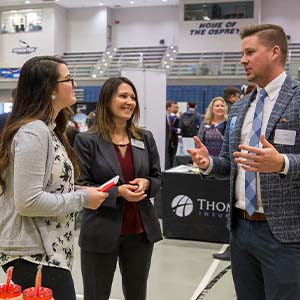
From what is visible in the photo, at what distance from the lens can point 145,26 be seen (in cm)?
2100

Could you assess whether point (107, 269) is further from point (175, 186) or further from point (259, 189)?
point (175, 186)

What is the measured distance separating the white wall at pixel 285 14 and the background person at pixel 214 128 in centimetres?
1479

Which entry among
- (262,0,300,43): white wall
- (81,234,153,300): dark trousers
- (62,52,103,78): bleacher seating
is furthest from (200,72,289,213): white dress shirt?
(262,0,300,43): white wall

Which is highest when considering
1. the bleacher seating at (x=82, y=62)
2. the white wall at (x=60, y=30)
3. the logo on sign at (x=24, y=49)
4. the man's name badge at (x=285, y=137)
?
the white wall at (x=60, y=30)

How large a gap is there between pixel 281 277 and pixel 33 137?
1.09m

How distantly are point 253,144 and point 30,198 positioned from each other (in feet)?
3.06

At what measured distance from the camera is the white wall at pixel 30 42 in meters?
20.8

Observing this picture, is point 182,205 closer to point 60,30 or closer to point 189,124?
point 189,124

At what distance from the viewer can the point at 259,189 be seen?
1.86 metres

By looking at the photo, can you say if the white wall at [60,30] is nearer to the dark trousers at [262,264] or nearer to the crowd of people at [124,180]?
the crowd of people at [124,180]

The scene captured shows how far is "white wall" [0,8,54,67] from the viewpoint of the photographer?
2083cm

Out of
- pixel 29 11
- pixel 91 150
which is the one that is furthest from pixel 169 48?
pixel 91 150

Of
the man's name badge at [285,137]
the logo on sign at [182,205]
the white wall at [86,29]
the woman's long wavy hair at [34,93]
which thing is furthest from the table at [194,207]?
the white wall at [86,29]

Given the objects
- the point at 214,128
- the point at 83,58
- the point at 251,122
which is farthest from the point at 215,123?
the point at 83,58
